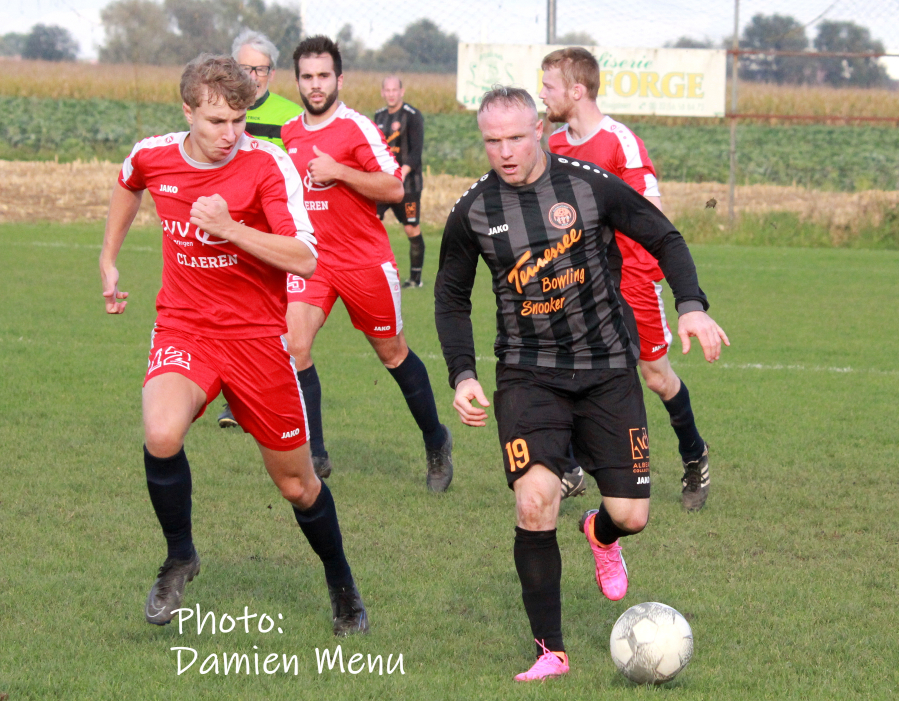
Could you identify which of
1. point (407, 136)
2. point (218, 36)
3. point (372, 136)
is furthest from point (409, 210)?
point (218, 36)

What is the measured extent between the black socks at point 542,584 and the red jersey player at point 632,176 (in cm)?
216

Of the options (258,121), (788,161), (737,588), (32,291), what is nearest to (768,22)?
(788,161)

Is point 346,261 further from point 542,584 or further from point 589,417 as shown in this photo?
point 542,584

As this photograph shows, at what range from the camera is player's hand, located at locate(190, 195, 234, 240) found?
3.71m

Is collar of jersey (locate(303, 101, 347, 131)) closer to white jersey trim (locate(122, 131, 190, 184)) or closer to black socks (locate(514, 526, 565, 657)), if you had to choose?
white jersey trim (locate(122, 131, 190, 184))

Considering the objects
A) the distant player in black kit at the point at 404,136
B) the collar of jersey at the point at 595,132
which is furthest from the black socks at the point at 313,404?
the distant player in black kit at the point at 404,136

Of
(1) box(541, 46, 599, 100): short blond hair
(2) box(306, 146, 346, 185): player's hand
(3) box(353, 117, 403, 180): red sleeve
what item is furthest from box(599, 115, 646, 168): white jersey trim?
(2) box(306, 146, 346, 185): player's hand

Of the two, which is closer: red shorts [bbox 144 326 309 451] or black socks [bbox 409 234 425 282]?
red shorts [bbox 144 326 309 451]

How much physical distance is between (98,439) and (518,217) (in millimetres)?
4005

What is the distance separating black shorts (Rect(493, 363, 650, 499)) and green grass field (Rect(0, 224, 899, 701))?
671mm

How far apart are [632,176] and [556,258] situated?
186cm

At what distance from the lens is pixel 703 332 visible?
3.87m

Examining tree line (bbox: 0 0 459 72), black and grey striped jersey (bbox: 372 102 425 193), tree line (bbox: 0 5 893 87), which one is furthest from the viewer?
tree line (bbox: 0 0 459 72)

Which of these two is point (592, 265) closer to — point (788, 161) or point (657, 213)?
point (657, 213)
